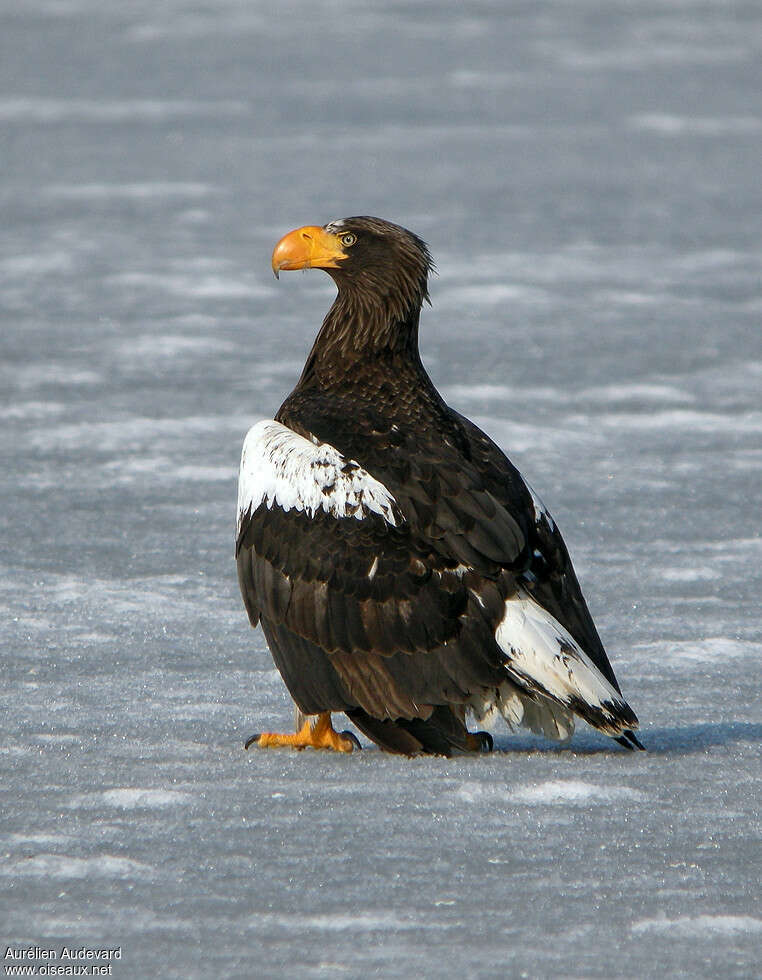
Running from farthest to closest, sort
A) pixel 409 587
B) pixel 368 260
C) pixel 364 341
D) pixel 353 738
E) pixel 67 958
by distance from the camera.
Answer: pixel 368 260
pixel 364 341
pixel 353 738
pixel 409 587
pixel 67 958

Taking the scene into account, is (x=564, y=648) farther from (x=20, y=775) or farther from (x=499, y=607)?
(x=20, y=775)

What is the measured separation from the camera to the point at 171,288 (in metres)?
11.0

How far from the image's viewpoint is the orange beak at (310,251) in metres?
5.31

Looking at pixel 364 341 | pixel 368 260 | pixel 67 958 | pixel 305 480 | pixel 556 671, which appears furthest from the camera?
pixel 368 260

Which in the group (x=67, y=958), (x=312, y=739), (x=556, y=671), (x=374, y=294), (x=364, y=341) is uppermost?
→ (x=374, y=294)

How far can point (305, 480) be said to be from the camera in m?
4.58

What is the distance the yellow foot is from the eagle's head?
50.3 inches

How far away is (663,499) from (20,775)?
386 centimetres

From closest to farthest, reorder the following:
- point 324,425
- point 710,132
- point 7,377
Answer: point 324,425 < point 7,377 < point 710,132

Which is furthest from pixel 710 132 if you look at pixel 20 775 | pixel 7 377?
pixel 20 775

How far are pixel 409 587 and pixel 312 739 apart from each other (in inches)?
21.0

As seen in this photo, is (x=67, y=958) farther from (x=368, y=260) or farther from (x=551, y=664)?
(x=368, y=260)

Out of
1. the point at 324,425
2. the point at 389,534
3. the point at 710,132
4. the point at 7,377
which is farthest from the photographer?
the point at 710,132

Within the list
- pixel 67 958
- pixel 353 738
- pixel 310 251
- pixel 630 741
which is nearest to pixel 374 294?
pixel 310 251
